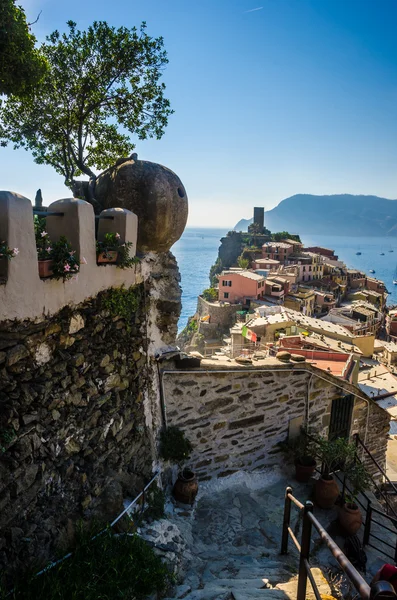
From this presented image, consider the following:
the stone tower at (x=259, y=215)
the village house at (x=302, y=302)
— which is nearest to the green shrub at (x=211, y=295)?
the village house at (x=302, y=302)

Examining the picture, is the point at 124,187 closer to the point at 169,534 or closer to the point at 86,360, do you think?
the point at 86,360

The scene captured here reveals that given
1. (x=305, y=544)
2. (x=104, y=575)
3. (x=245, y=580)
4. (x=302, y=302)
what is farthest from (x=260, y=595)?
(x=302, y=302)

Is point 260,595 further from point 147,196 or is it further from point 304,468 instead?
point 147,196

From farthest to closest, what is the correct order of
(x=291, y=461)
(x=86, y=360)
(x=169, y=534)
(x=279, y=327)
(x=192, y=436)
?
(x=279, y=327)
(x=291, y=461)
(x=192, y=436)
(x=169, y=534)
(x=86, y=360)

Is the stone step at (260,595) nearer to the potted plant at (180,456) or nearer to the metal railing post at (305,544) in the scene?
the metal railing post at (305,544)

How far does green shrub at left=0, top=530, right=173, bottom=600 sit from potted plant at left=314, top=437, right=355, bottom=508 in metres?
4.26

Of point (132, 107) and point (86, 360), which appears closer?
point (86, 360)

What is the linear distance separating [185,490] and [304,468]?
9.60 ft

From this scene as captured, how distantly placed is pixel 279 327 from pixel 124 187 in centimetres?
2452

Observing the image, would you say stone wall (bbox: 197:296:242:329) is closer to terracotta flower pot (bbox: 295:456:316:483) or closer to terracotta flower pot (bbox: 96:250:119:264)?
terracotta flower pot (bbox: 295:456:316:483)

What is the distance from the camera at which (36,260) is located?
3.74 m

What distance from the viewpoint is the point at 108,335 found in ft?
17.5

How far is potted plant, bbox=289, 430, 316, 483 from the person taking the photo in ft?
27.6

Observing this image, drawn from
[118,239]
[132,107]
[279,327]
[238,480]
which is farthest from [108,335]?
[279,327]
